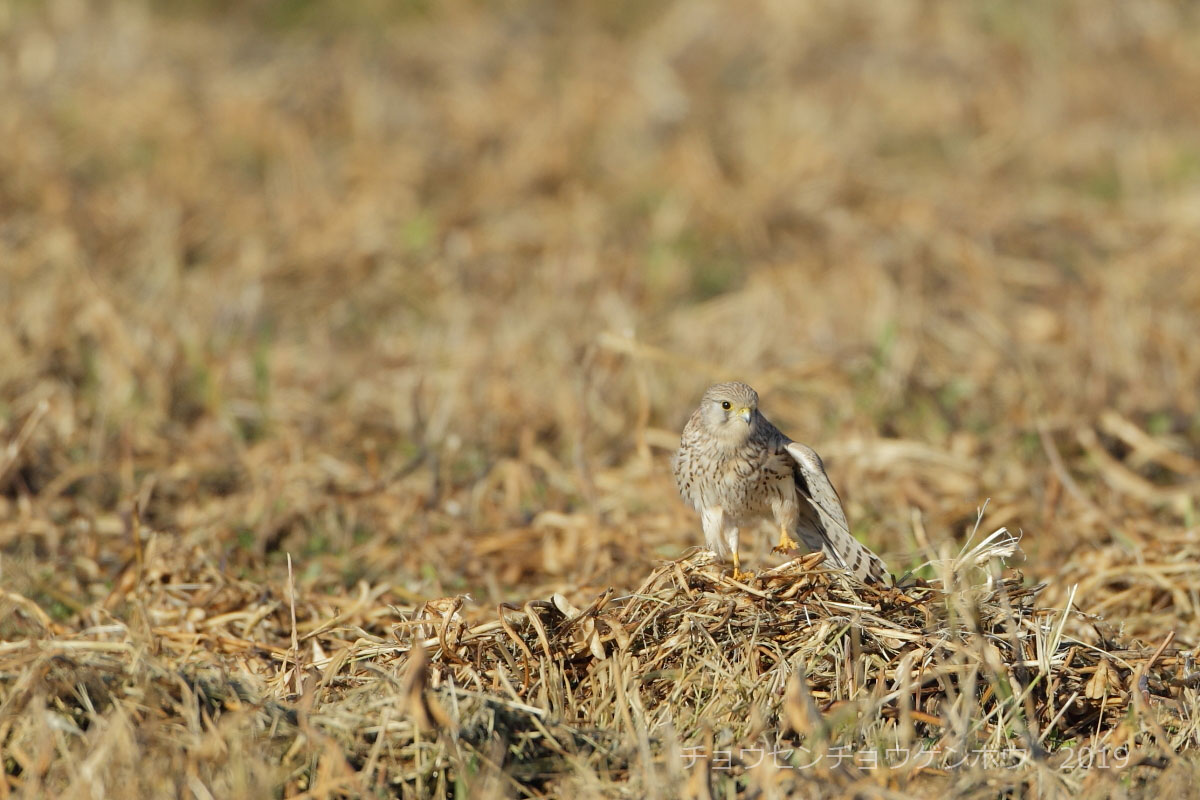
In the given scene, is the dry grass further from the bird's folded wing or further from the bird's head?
the bird's head

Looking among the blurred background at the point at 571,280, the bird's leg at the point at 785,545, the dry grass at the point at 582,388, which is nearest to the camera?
the dry grass at the point at 582,388

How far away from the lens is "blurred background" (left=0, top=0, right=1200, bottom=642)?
5.56 m

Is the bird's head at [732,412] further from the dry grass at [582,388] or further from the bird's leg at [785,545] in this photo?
the dry grass at [582,388]

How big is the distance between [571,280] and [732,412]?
4168 millimetres

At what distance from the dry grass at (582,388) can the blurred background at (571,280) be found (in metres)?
0.03

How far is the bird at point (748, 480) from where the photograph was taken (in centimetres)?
427

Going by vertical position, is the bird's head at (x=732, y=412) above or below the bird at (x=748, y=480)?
above

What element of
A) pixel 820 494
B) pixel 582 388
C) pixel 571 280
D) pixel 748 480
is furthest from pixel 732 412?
pixel 571 280

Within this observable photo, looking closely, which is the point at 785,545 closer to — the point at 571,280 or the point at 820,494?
the point at 820,494

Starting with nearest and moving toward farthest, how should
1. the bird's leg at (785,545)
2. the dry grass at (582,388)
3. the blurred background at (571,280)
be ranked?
the dry grass at (582,388), the bird's leg at (785,545), the blurred background at (571,280)

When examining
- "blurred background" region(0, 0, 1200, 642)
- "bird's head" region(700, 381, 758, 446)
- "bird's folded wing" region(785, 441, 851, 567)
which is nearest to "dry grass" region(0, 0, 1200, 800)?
"blurred background" region(0, 0, 1200, 642)

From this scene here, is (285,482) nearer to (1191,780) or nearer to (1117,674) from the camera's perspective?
(1117,674)

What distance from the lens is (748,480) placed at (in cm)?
427

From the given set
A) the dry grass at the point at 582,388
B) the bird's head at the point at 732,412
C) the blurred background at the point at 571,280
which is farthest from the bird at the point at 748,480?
the blurred background at the point at 571,280
